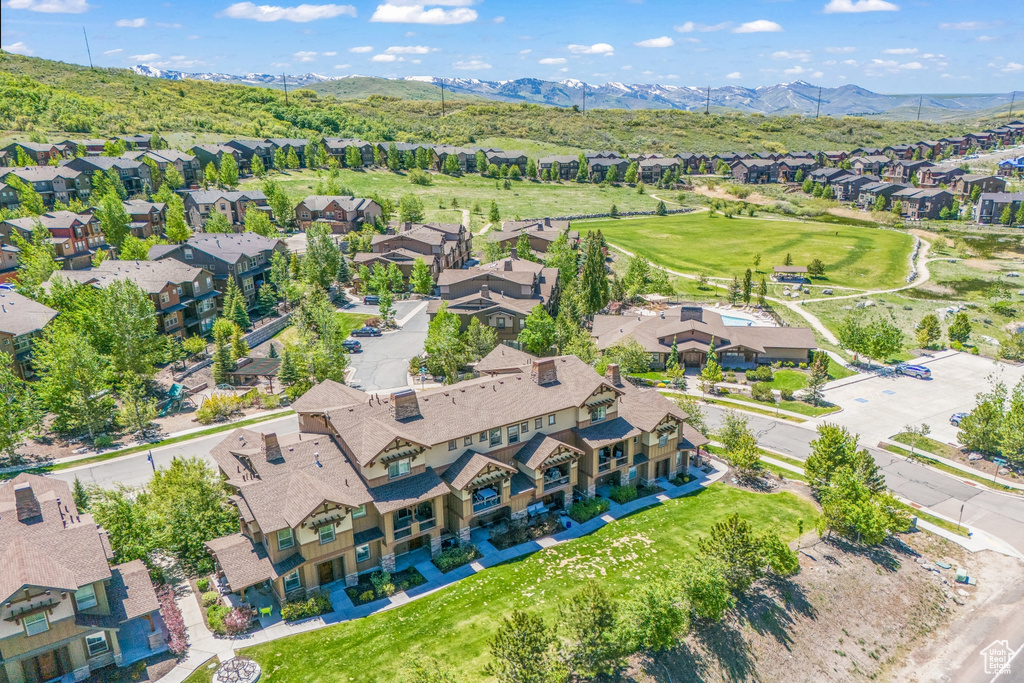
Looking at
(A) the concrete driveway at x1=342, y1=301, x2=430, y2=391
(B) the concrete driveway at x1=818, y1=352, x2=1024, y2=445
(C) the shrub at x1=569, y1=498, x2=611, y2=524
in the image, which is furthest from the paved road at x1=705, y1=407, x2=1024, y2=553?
(A) the concrete driveway at x1=342, y1=301, x2=430, y2=391

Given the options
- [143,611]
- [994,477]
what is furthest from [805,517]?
[143,611]

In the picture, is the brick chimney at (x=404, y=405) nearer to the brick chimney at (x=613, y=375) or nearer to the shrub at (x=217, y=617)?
the shrub at (x=217, y=617)

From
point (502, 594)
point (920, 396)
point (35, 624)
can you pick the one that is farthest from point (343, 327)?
point (920, 396)

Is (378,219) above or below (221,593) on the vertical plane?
above

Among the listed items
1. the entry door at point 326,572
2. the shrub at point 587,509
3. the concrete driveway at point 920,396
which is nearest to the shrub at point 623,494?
the shrub at point 587,509

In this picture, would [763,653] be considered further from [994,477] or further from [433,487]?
[994,477]

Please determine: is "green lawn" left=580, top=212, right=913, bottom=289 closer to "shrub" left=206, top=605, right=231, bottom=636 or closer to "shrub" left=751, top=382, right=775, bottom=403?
"shrub" left=751, top=382, right=775, bottom=403
